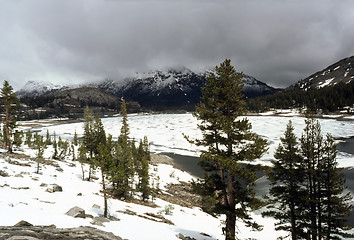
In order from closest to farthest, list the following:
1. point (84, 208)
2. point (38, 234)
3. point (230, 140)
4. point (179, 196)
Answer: point (38, 234)
point (230, 140)
point (84, 208)
point (179, 196)

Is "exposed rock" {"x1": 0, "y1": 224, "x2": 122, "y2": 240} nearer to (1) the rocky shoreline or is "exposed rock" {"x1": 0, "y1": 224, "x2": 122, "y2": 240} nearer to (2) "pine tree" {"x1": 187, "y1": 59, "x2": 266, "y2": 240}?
(1) the rocky shoreline

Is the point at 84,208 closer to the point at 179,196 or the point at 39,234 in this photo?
the point at 39,234

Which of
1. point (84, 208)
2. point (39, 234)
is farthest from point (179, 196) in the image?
point (39, 234)

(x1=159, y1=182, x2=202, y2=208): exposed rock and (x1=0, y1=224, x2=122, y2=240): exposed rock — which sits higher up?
(x1=0, y1=224, x2=122, y2=240): exposed rock

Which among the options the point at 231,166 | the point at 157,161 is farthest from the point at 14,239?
the point at 157,161

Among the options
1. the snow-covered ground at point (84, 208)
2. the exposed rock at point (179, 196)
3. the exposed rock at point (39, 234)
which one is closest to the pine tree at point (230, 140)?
the snow-covered ground at point (84, 208)

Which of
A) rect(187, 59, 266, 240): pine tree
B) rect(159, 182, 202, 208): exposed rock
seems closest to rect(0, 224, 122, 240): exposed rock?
rect(187, 59, 266, 240): pine tree

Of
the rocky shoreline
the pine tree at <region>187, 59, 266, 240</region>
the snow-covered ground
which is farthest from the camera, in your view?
the pine tree at <region>187, 59, 266, 240</region>

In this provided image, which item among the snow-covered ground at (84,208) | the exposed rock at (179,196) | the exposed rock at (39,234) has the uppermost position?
the exposed rock at (39,234)

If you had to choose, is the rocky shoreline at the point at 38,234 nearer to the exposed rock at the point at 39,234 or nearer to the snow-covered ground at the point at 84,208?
the exposed rock at the point at 39,234

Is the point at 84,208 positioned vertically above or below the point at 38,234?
below

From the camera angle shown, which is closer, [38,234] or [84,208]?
[38,234]

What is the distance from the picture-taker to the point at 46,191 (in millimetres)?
19312

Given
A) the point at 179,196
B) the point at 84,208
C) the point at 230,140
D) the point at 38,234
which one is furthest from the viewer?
the point at 179,196
